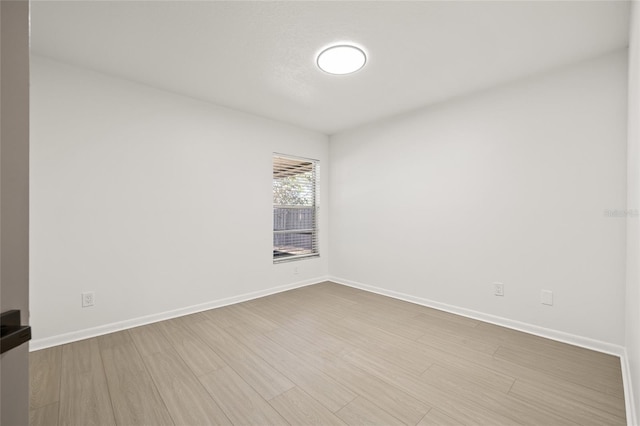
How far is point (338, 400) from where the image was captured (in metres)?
1.64

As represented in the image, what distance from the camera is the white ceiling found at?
1.77 meters

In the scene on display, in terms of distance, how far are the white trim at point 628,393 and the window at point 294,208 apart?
135 inches

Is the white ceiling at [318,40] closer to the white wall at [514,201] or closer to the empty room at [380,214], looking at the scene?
the empty room at [380,214]

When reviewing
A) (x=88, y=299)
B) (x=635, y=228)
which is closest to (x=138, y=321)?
(x=88, y=299)

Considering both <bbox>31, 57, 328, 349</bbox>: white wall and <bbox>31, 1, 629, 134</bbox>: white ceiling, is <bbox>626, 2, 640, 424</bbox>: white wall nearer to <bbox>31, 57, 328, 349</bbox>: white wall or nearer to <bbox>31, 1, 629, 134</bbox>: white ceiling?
<bbox>31, 1, 629, 134</bbox>: white ceiling

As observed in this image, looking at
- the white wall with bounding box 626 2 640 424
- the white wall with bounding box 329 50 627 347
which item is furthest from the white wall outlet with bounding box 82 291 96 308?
the white wall with bounding box 626 2 640 424

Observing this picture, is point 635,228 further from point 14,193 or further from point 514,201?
point 14,193

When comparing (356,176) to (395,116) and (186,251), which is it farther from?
(186,251)

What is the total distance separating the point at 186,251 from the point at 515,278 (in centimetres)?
349

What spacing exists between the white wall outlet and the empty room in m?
0.02

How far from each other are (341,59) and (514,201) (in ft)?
7.04

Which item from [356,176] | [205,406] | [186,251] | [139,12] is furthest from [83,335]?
[356,176]

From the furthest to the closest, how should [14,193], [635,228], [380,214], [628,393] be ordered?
[380,214], [628,393], [635,228], [14,193]

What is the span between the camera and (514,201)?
2670 mm
